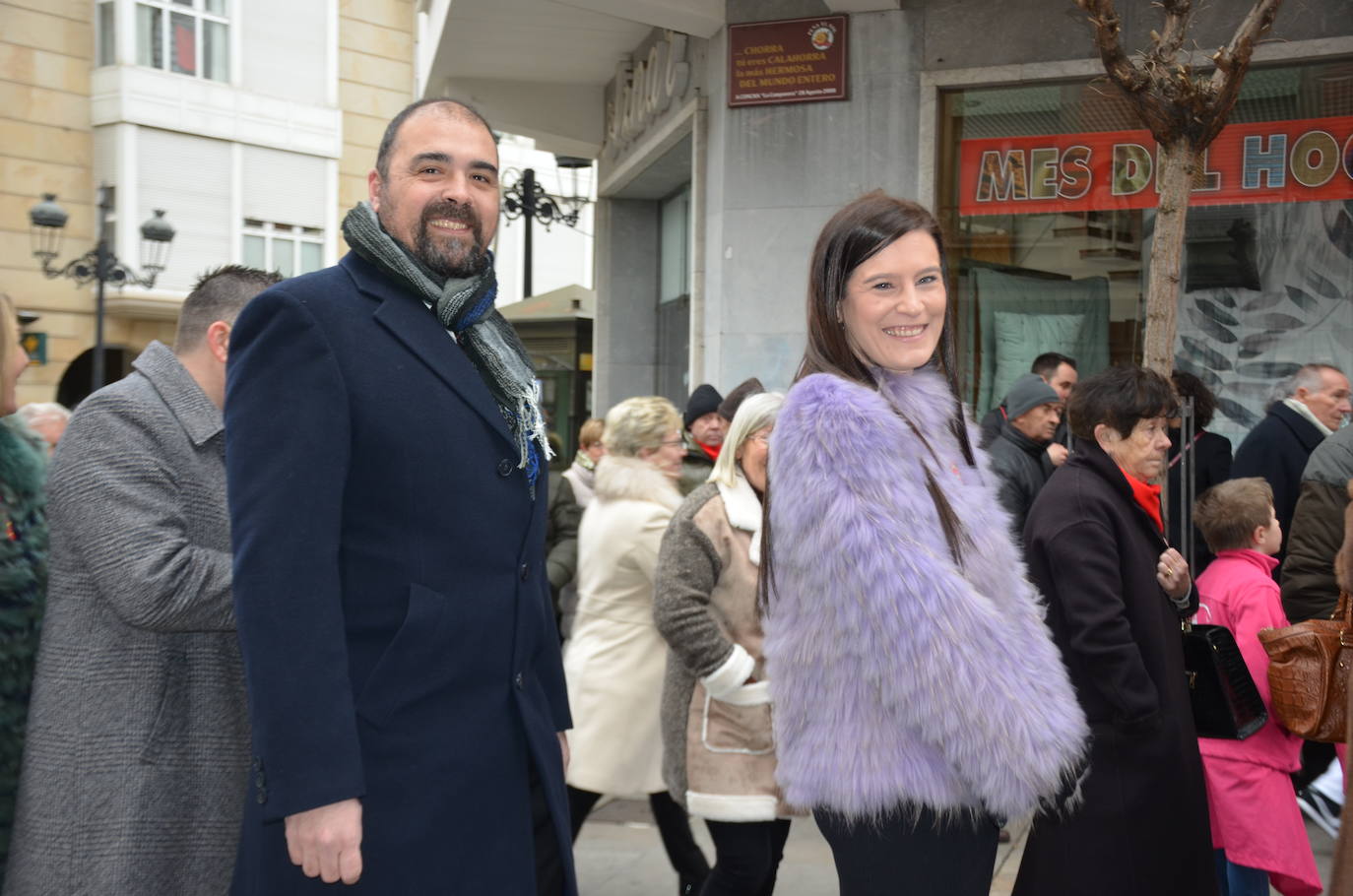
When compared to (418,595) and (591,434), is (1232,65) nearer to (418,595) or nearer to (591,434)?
(591,434)

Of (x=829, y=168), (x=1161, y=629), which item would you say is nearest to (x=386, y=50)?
(x=829, y=168)

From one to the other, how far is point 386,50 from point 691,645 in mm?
27442

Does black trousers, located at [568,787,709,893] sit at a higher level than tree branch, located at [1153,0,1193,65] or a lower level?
lower

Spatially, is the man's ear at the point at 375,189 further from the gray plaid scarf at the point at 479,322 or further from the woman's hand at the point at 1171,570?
the woman's hand at the point at 1171,570

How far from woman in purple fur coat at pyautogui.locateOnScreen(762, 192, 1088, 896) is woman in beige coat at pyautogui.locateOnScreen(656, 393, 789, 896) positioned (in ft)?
5.70

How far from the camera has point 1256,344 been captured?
9.78 m

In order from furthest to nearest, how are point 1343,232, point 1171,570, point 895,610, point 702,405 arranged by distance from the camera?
1. point 1343,232
2. point 702,405
3. point 1171,570
4. point 895,610

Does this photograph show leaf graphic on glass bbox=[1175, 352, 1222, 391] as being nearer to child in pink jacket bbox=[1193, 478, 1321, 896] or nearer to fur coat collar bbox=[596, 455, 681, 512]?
child in pink jacket bbox=[1193, 478, 1321, 896]

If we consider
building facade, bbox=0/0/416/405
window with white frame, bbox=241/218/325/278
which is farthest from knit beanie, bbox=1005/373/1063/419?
window with white frame, bbox=241/218/325/278

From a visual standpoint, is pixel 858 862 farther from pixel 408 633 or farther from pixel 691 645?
pixel 691 645

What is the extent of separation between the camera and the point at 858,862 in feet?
8.74

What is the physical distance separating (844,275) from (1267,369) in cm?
798

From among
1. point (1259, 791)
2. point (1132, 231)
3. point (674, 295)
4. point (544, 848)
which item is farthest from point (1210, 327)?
point (544, 848)

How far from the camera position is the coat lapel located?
8.25 ft
